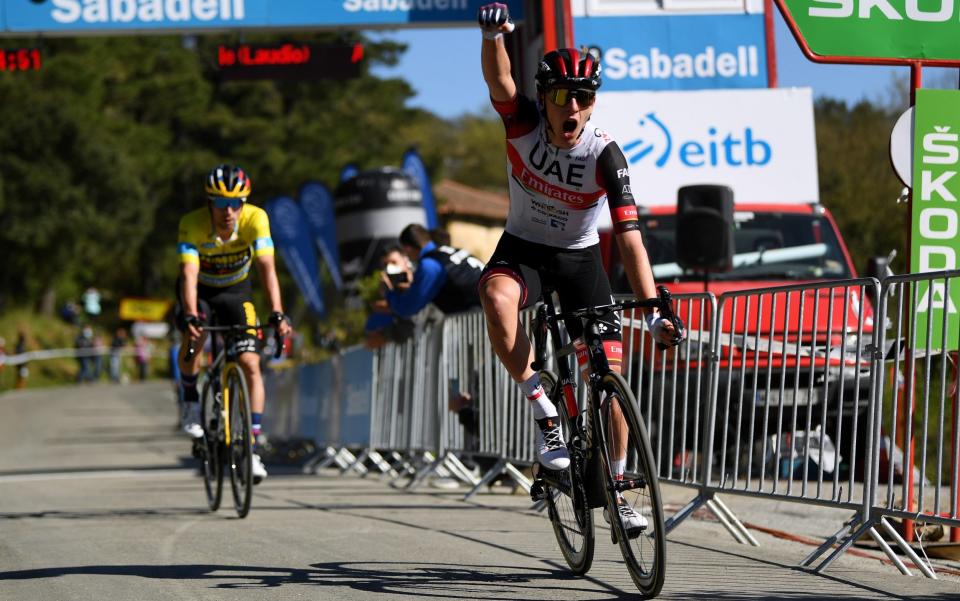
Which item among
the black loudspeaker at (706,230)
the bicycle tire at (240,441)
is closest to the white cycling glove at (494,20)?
the bicycle tire at (240,441)

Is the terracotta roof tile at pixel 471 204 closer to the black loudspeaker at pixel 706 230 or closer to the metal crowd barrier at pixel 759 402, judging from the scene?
the metal crowd barrier at pixel 759 402

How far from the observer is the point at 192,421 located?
34.4 feet

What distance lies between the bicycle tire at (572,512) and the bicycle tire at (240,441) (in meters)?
2.94

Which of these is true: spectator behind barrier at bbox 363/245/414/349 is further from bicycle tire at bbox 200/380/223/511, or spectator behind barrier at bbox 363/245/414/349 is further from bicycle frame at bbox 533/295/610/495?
bicycle frame at bbox 533/295/610/495

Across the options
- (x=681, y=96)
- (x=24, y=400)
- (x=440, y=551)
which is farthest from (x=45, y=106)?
(x=440, y=551)

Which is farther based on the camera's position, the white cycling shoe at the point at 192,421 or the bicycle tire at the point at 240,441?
the white cycling shoe at the point at 192,421

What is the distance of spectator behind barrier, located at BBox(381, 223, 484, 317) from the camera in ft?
41.2

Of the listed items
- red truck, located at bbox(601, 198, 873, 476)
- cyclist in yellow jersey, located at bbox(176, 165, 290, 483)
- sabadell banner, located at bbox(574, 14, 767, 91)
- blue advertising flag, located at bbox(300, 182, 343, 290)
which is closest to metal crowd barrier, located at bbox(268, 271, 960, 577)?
red truck, located at bbox(601, 198, 873, 476)

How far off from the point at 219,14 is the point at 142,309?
55954 mm

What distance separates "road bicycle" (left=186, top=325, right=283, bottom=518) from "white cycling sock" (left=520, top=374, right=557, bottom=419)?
10.4 feet

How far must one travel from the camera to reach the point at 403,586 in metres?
6.59

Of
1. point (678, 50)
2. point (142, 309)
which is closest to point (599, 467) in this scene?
point (678, 50)

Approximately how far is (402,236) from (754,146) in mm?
3791

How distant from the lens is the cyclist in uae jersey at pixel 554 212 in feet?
20.8
